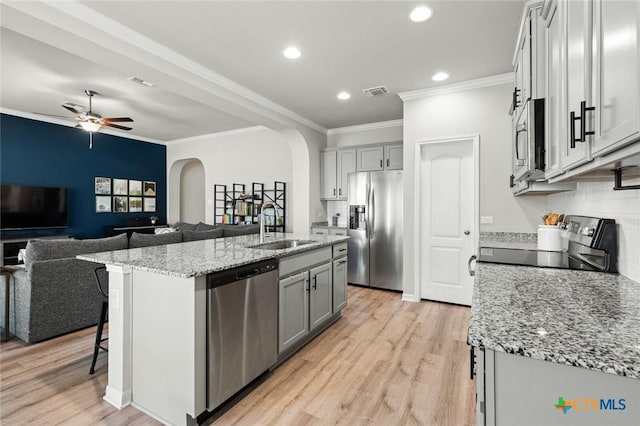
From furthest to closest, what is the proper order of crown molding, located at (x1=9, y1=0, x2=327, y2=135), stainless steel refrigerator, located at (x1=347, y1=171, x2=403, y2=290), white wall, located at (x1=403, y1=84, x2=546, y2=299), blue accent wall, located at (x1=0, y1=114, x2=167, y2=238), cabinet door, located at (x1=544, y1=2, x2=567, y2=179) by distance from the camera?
blue accent wall, located at (x1=0, y1=114, x2=167, y2=238), stainless steel refrigerator, located at (x1=347, y1=171, x2=403, y2=290), white wall, located at (x1=403, y1=84, x2=546, y2=299), crown molding, located at (x1=9, y1=0, x2=327, y2=135), cabinet door, located at (x1=544, y1=2, x2=567, y2=179)

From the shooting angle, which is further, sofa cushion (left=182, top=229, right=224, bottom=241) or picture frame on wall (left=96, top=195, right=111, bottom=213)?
picture frame on wall (left=96, top=195, right=111, bottom=213)

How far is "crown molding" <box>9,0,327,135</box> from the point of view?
2.14 metres

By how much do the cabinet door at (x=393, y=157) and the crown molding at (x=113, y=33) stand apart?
2432 millimetres

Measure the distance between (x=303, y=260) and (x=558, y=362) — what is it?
2.06 meters

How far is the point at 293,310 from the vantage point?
2539mm

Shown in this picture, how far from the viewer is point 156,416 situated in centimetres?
184

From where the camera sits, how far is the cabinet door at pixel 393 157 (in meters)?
4.89

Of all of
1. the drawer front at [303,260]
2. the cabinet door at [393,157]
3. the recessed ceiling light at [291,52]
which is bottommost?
the drawer front at [303,260]

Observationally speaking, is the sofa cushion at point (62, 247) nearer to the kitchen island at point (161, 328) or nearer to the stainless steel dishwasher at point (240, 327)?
the kitchen island at point (161, 328)

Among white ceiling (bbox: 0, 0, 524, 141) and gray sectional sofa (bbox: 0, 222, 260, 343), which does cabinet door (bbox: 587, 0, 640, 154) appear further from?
gray sectional sofa (bbox: 0, 222, 260, 343)

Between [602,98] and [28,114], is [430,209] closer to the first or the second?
[602,98]

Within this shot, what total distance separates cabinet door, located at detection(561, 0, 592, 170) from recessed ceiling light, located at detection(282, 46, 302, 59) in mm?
2234

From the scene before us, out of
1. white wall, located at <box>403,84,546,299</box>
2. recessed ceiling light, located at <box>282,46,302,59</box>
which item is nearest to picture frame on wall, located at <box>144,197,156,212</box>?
recessed ceiling light, located at <box>282,46,302,59</box>

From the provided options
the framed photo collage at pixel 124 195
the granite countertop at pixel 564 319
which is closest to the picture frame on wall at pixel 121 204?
the framed photo collage at pixel 124 195
